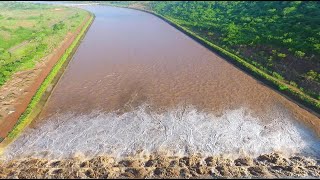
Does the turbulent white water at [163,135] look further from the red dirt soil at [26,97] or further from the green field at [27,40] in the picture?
the green field at [27,40]

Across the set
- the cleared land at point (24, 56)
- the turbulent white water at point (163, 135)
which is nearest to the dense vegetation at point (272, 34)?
the turbulent white water at point (163, 135)

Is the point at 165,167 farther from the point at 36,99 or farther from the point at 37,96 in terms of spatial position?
the point at 37,96

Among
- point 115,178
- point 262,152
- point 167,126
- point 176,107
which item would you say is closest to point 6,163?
point 115,178

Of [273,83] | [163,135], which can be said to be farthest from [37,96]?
[273,83]

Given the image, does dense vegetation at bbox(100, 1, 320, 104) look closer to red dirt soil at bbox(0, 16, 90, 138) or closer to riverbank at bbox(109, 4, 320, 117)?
riverbank at bbox(109, 4, 320, 117)

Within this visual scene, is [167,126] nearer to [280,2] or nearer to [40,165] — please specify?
[40,165]

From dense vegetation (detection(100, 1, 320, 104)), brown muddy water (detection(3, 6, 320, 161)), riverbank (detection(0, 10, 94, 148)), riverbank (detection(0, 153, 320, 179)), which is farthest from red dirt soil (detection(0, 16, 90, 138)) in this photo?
dense vegetation (detection(100, 1, 320, 104))
